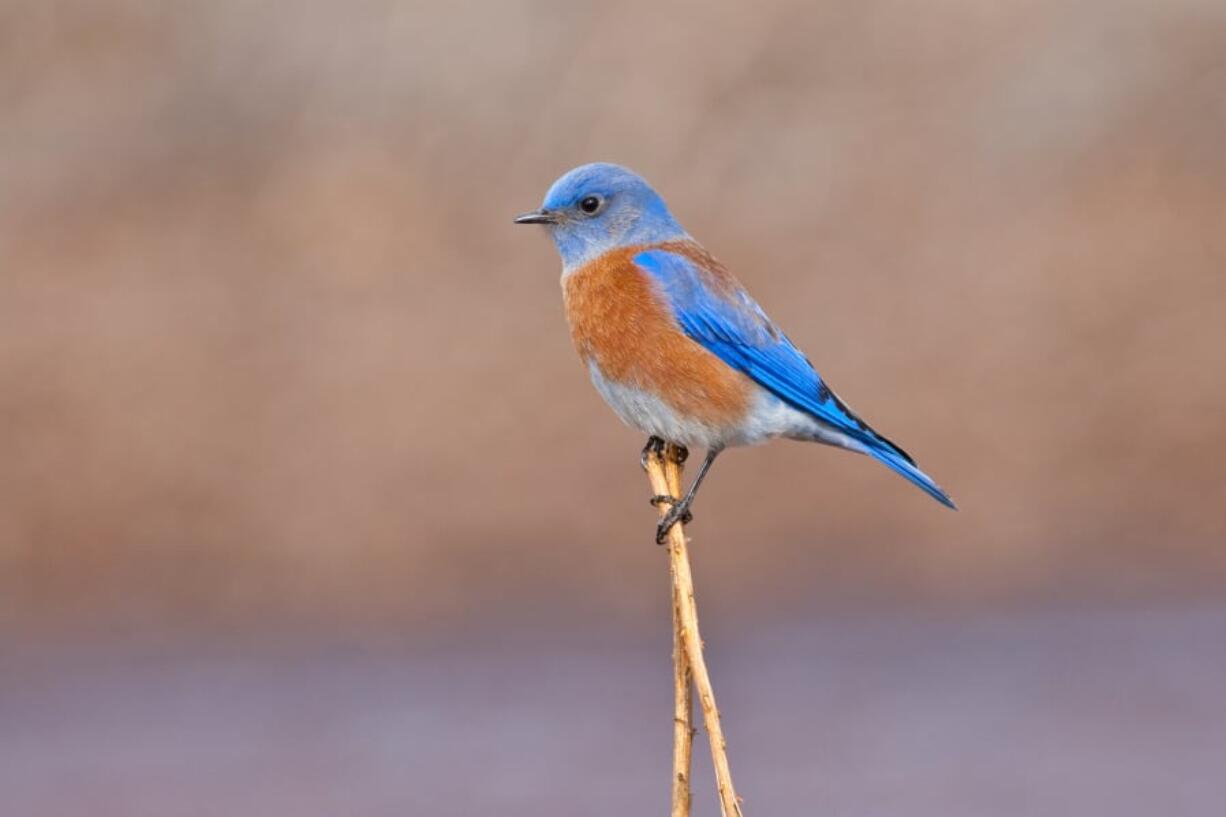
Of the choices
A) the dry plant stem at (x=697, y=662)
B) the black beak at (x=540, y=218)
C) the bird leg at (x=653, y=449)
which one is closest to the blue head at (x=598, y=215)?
the black beak at (x=540, y=218)

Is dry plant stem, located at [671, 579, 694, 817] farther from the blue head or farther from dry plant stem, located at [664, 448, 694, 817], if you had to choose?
the blue head

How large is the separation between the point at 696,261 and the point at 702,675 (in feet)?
5.12

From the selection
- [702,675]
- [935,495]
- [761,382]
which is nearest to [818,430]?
[761,382]

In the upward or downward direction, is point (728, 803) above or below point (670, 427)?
below

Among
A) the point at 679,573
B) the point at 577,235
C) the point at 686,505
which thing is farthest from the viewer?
the point at 577,235

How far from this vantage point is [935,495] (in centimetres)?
305

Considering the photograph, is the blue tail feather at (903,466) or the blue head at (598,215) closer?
the blue tail feather at (903,466)

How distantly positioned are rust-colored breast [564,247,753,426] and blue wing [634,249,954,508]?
3 centimetres

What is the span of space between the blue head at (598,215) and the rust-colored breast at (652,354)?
0.45 ft

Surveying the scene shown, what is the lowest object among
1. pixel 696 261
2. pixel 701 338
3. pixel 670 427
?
pixel 670 427

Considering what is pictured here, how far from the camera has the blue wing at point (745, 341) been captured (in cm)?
335

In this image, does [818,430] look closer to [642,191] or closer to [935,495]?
[935,495]

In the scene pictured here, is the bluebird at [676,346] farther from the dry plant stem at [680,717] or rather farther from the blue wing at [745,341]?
the dry plant stem at [680,717]

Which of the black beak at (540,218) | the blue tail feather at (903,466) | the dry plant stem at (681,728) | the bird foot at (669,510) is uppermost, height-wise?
the black beak at (540,218)
